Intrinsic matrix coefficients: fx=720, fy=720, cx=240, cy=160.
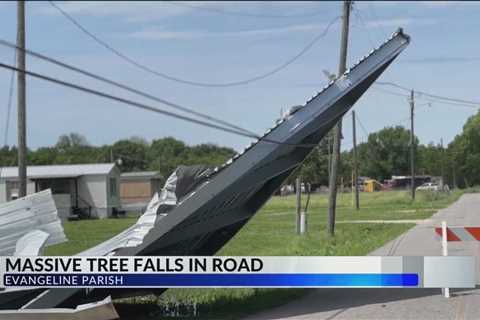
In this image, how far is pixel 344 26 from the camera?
858 inches

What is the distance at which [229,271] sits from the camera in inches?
335

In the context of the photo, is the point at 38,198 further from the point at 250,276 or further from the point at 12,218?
the point at 250,276

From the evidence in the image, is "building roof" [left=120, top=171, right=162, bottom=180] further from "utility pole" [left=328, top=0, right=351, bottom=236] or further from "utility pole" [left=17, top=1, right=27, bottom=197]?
"utility pole" [left=17, top=1, right=27, bottom=197]

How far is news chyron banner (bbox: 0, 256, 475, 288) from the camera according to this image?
27.8 ft

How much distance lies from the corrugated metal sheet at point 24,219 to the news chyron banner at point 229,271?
34.8 inches

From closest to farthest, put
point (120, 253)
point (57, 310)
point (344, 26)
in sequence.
Answer: point (57, 310) → point (120, 253) → point (344, 26)

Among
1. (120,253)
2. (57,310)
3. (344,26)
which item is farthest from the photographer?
(344,26)

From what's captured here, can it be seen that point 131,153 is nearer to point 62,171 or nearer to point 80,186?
point 62,171

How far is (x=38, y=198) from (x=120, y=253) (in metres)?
1.40

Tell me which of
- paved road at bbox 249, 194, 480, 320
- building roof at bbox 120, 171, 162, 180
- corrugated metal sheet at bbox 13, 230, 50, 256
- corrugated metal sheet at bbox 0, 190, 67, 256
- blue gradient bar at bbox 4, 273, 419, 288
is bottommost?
paved road at bbox 249, 194, 480, 320

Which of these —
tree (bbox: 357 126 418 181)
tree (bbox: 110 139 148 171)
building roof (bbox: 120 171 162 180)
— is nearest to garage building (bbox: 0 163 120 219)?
building roof (bbox: 120 171 162 180)

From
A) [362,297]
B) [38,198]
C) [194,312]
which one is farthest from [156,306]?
[362,297]

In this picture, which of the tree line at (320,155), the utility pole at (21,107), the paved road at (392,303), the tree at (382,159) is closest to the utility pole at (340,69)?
the tree line at (320,155)

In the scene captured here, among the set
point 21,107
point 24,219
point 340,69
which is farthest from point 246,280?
point 340,69
